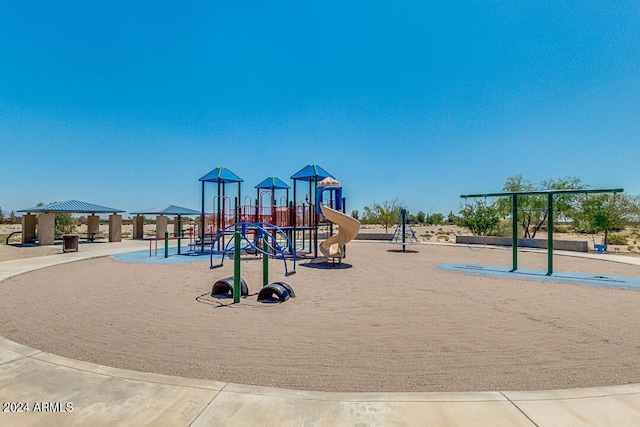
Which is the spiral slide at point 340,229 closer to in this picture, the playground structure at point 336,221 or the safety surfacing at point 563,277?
the playground structure at point 336,221

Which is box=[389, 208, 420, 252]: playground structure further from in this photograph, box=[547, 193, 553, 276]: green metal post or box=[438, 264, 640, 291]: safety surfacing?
box=[547, 193, 553, 276]: green metal post

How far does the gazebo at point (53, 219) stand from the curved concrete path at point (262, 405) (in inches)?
934

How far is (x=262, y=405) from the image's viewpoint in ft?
10.5

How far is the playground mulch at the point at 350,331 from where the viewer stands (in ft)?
13.3

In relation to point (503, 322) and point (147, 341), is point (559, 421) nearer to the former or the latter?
point (503, 322)

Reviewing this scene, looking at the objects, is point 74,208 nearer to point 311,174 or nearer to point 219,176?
point 219,176

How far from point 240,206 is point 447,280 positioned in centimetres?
1172

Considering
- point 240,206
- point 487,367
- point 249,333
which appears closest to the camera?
point 487,367

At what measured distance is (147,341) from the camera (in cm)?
512

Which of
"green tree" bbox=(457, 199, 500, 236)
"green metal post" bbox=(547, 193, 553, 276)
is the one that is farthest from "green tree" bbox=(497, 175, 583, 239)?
"green metal post" bbox=(547, 193, 553, 276)

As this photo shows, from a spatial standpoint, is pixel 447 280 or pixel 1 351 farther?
pixel 447 280

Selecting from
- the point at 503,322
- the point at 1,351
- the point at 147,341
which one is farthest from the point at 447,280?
the point at 1,351

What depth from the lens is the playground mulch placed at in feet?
13.3

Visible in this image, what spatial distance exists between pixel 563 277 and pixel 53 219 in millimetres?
29271
